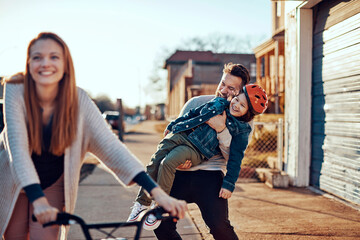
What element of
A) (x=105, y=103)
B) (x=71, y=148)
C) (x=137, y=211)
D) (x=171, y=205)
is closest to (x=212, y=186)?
(x=137, y=211)

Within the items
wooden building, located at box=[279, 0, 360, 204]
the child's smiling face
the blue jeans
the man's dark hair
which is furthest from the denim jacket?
wooden building, located at box=[279, 0, 360, 204]

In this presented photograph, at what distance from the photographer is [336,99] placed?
5984mm

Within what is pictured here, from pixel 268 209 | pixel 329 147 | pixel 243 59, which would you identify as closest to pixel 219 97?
pixel 268 209

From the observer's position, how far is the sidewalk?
4.36 m

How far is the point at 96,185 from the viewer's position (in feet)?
23.6

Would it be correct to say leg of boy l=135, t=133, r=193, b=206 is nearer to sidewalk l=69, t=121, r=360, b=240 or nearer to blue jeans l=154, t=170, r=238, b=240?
blue jeans l=154, t=170, r=238, b=240

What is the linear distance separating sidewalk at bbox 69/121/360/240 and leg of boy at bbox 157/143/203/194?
1.78m

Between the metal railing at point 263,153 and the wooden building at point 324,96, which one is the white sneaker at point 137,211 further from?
the metal railing at point 263,153

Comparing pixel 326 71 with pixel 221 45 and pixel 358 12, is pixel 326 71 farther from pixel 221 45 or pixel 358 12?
pixel 221 45

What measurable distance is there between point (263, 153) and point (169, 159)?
312 inches

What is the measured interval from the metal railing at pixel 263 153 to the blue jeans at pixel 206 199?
4.92 m

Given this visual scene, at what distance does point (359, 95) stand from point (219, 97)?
332 centimetres

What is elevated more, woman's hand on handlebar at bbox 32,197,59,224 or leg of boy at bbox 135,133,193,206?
leg of boy at bbox 135,133,193,206

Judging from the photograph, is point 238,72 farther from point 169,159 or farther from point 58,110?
point 58,110
